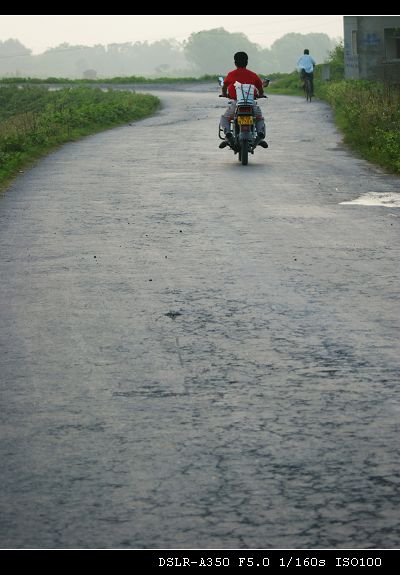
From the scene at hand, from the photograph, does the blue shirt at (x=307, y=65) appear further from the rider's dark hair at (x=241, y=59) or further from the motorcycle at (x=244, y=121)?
the motorcycle at (x=244, y=121)

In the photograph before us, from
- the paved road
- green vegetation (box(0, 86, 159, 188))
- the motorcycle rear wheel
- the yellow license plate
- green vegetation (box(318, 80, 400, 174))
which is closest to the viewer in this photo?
the paved road

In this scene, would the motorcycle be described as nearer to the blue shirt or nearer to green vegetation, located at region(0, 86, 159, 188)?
green vegetation, located at region(0, 86, 159, 188)

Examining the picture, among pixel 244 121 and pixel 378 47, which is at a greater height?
pixel 378 47

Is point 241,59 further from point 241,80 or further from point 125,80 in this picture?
point 125,80

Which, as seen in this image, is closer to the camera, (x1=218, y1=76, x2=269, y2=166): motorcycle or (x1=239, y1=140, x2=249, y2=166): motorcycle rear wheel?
(x1=218, y1=76, x2=269, y2=166): motorcycle

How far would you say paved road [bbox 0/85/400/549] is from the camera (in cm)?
485

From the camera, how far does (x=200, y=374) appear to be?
6973 millimetres

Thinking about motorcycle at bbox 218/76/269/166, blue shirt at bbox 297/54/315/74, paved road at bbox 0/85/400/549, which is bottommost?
paved road at bbox 0/85/400/549

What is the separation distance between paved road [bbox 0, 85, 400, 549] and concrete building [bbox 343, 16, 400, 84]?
3624cm

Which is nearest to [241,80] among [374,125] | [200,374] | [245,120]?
[245,120]

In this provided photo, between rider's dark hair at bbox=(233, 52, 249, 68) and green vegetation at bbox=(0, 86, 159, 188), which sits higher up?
rider's dark hair at bbox=(233, 52, 249, 68)

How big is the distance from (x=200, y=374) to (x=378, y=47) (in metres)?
45.5

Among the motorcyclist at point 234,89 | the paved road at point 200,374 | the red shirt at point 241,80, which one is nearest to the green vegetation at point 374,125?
the motorcyclist at point 234,89
